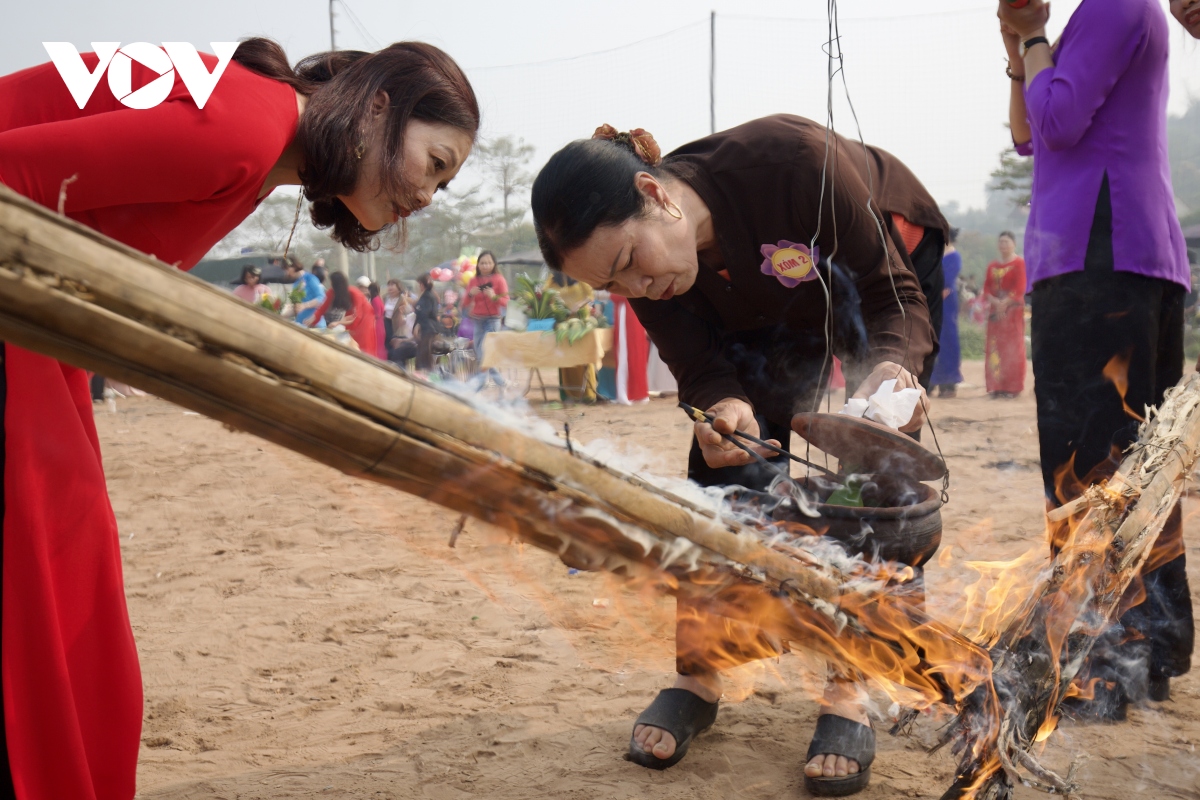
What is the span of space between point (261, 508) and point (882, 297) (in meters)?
4.14

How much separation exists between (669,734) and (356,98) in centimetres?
170

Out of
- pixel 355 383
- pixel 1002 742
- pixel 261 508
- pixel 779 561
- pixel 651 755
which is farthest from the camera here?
pixel 261 508

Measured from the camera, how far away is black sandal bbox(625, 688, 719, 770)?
2260mm

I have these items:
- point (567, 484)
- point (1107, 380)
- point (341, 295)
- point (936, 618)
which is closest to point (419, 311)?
point (341, 295)

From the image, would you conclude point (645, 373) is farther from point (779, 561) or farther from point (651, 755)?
point (779, 561)

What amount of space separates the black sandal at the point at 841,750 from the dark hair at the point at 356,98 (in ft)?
5.34

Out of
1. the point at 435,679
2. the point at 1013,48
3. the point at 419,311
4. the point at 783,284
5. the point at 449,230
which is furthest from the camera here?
the point at 449,230

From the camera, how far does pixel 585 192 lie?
2.08 m

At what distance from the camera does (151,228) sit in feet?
5.23

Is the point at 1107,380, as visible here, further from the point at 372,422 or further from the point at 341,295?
the point at 341,295

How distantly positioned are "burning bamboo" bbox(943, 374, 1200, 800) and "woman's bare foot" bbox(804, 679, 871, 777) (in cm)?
37

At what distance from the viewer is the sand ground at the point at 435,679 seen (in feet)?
7.20

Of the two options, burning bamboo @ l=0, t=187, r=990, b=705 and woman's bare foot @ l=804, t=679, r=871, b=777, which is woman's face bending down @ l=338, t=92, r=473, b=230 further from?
woman's bare foot @ l=804, t=679, r=871, b=777

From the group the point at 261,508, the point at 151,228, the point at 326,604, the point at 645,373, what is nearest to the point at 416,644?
the point at 326,604
